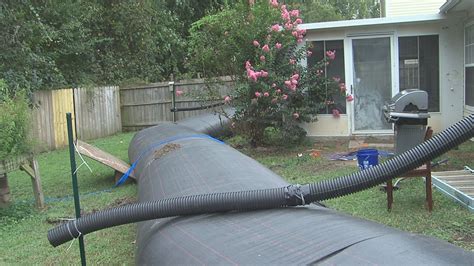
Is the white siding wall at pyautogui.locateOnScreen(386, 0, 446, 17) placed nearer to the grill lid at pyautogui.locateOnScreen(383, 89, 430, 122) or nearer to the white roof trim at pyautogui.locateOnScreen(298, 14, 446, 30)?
the white roof trim at pyautogui.locateOnScreen(298, 14, 446, 30)

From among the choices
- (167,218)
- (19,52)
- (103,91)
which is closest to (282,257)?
(167,218)

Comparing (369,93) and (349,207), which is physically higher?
(369,93)

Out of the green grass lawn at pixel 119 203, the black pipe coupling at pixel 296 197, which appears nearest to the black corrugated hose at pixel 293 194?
the black pipe coupling at pixel 296 197

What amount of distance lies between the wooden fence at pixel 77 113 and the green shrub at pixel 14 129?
5493mm

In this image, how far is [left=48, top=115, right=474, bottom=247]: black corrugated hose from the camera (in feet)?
8.45

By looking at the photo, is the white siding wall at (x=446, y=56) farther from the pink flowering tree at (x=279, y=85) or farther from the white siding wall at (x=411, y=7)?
the white siding wall at (x=411, y=7)

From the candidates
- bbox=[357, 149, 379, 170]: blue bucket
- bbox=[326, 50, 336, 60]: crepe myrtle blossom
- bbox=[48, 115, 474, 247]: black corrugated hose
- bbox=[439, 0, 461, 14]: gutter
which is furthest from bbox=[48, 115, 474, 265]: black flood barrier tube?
bbox=[326, 50, 336, 60]: crepe myrtle blossom

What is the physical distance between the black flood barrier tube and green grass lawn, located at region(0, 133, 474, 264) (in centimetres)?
155

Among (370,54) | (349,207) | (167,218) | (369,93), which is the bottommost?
(349,207)

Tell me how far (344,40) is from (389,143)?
242cm

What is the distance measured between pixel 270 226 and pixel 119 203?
4.57 m

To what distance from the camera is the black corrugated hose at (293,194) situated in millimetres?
2574

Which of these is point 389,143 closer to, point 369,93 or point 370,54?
point 369,93

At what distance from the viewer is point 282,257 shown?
219cm
